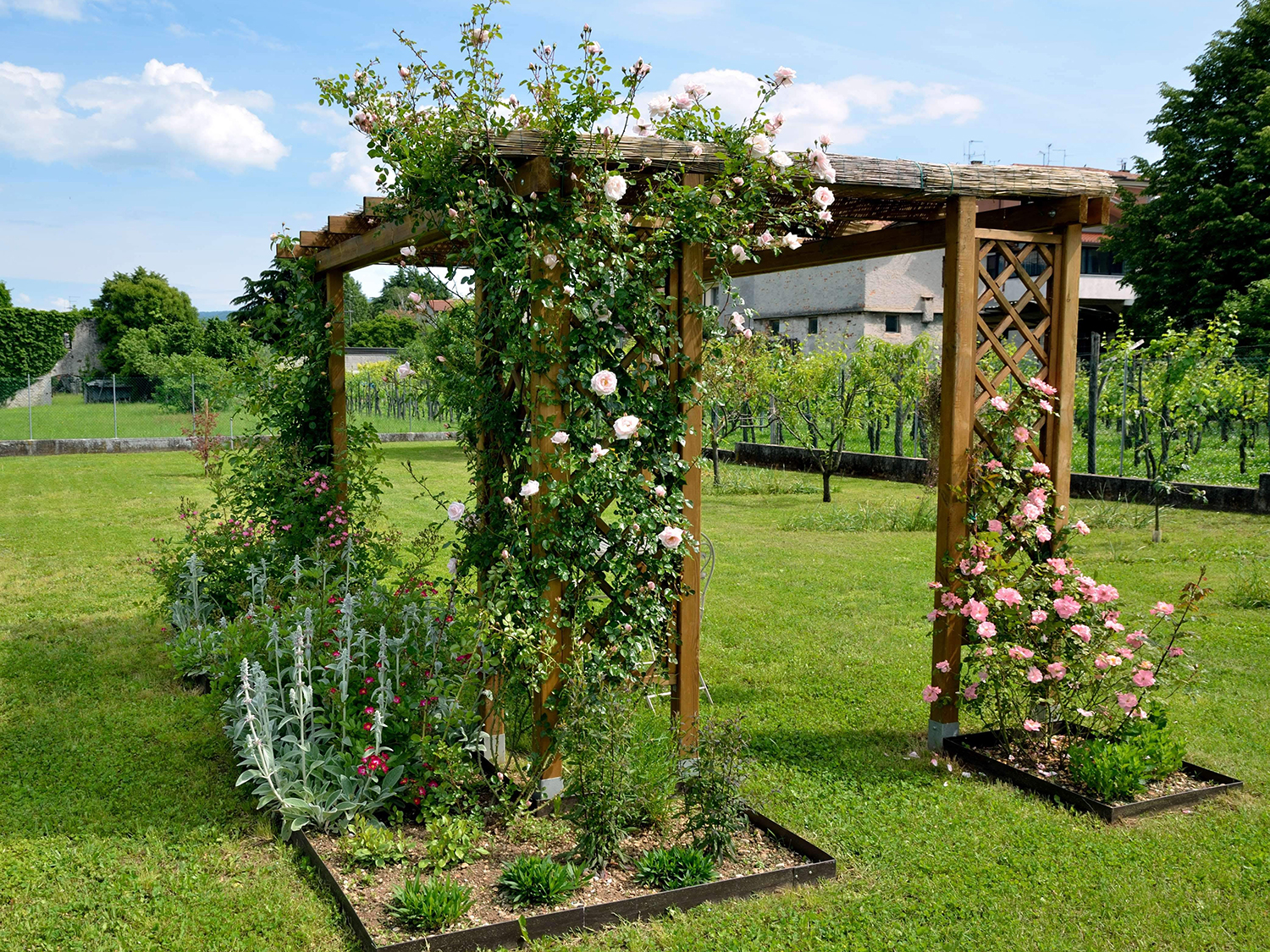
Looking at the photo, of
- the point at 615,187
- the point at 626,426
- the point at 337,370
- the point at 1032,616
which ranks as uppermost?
the point at 615,187

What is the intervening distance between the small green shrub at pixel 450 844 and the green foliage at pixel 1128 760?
107 inches

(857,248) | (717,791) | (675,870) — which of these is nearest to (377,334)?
(857,248)

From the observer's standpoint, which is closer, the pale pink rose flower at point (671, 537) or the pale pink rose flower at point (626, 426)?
the pale pink rose flower at point (626, 426)

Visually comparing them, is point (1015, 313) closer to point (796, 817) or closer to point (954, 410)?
point (954, 410)

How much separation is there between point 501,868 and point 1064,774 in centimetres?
269

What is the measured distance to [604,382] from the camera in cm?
366

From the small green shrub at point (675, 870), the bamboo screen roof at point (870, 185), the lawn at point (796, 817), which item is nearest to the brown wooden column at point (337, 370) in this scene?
the bamboo screen roof at point (870, 185)

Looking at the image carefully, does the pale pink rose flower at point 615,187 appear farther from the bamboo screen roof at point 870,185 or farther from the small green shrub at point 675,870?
the small green shrub at point 675,870

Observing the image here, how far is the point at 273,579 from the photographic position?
6.10 metres

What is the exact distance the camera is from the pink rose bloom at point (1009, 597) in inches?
174

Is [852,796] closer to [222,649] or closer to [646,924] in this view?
[646,924]

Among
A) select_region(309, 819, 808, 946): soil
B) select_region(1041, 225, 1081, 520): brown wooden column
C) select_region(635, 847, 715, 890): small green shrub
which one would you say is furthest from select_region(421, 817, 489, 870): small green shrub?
select_region(1041, 225, 1081, 520): brown wooden column

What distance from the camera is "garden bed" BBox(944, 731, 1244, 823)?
13.6ft

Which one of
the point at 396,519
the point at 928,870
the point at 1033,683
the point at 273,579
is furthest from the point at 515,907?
the point at 396,519
